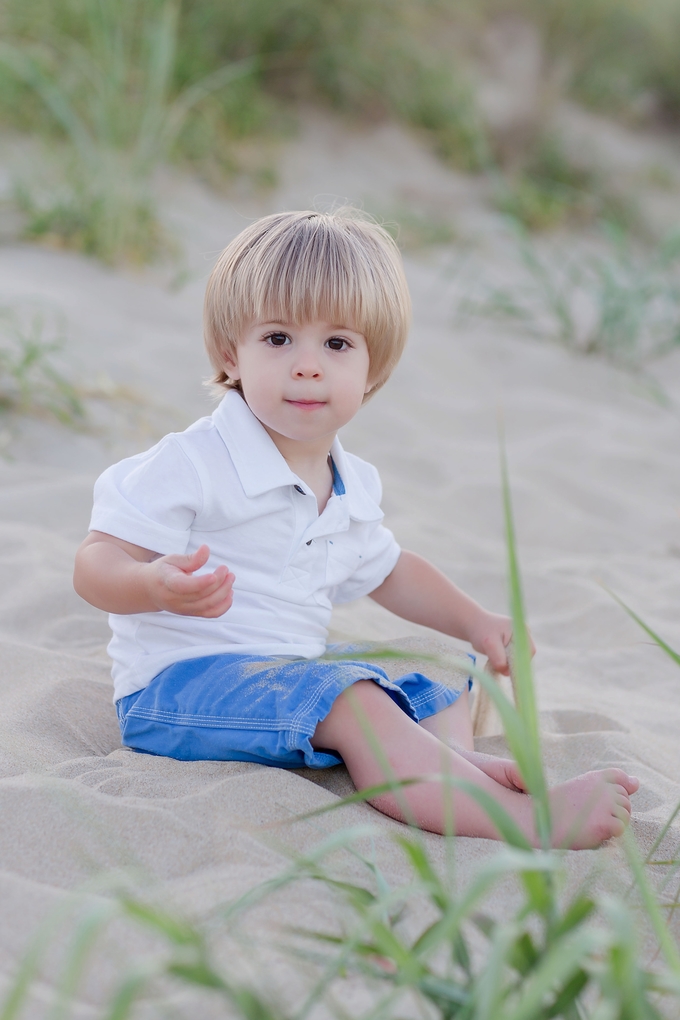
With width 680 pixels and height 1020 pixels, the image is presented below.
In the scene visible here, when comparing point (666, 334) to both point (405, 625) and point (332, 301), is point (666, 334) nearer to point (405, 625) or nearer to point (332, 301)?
point (405, 625)

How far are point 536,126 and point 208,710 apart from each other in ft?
21.6

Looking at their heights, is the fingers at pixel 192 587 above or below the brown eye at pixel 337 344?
below

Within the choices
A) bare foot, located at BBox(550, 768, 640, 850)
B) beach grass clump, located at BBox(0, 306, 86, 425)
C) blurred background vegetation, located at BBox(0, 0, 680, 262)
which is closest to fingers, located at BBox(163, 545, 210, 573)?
bare foot, located at BBox(550, 768, 640, 850)

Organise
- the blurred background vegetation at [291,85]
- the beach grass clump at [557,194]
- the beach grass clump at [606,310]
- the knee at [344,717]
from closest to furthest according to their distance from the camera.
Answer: the knee at [344,717] → the blurred background vegetation at [291,85] → the beach grass clump at [606,310] → the beach grass clump at [557,194]

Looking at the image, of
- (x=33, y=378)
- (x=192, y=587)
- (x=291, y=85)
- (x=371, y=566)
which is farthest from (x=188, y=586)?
(x=291, y=85)

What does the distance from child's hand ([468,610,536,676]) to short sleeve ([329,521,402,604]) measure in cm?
19

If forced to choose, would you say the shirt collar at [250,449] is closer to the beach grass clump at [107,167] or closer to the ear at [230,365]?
the ear at [230,365]

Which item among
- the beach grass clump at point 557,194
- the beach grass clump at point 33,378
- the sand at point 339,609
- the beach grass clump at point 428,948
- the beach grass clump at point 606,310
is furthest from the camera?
the beach grass clump at point 557,194

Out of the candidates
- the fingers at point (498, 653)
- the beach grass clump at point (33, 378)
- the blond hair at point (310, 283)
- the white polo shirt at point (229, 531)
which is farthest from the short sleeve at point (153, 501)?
the beach grass clump at point (33, 378)

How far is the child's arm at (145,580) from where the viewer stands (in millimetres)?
1327

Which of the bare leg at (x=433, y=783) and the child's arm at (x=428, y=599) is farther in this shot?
the child's arm at (x=428, y=599)

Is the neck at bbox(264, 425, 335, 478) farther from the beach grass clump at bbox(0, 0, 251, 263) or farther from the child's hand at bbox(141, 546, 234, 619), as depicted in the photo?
the beach grass clump at bbox(0, 0, 251, 263)

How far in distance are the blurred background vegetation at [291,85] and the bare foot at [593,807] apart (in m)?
2.84

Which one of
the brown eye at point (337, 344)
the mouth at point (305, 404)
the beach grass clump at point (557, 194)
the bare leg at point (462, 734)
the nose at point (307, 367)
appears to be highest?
the beach grass clump at point (557, 194)
